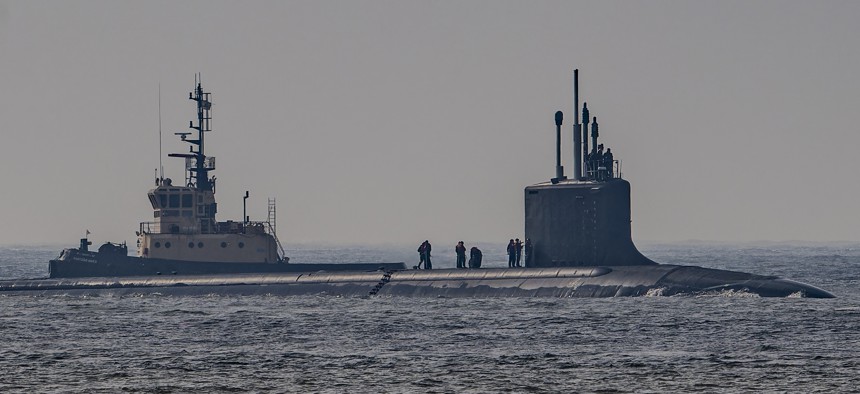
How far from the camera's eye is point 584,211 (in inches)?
1988

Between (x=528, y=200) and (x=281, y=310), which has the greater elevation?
(x=528, y=200)

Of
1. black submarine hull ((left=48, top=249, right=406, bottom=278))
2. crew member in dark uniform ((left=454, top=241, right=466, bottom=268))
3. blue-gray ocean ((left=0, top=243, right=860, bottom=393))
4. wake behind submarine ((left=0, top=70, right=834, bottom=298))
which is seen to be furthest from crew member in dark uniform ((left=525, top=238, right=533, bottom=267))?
black submarine hull ((left=48, top=249, right=406, bottom=278))

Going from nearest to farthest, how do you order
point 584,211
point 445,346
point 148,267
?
point 445,346
point 584,211
point 148,267

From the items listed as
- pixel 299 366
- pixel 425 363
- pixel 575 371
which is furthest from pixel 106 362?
pixel 575 371

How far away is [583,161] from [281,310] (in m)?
11.5

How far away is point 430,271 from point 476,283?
11.3 feet

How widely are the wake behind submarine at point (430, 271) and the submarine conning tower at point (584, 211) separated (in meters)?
0.03

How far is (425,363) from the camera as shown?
32.7 m

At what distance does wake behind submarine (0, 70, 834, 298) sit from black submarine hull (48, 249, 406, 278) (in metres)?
0.05

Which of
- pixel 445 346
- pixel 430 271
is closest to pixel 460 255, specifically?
pixel 430 271

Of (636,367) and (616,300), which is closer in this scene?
(636,367)

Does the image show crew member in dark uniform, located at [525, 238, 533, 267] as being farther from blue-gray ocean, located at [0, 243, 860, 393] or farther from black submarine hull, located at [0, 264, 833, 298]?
blue-gray ocean, located at [0, 243, 860, 393]

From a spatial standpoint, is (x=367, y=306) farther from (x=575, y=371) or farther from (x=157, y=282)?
(x=575, y=371)

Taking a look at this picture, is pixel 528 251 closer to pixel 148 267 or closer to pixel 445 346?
pixel 445 346
